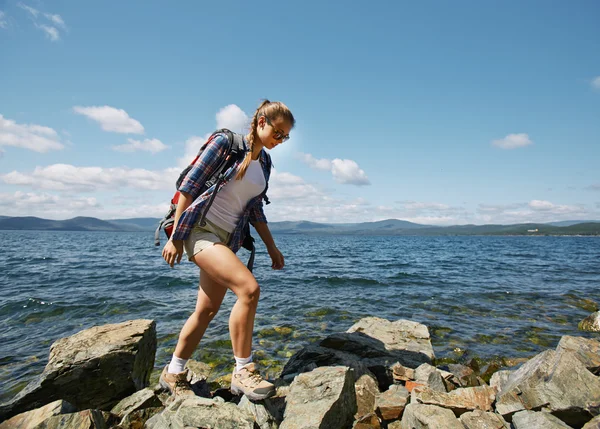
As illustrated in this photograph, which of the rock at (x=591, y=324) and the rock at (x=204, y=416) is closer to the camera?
the rock at (x=204, y=416)

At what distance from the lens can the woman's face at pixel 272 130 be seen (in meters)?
3.44

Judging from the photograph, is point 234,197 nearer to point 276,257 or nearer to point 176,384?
point 276,257

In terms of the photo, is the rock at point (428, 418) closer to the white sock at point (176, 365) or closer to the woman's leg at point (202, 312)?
the woman's leg at point (202, 312)

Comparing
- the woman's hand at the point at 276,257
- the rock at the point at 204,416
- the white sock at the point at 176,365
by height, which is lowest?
the rock at the point at 204,416

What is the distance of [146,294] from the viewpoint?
13164 mm

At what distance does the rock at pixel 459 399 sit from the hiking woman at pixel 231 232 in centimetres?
190

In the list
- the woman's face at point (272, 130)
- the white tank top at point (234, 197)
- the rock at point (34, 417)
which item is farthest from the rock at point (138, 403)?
the woman's face at point (272, 130)

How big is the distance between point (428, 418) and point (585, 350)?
3393 mm

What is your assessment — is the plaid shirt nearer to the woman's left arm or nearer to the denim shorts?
the denim shorts

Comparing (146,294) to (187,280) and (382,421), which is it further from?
(382,421)

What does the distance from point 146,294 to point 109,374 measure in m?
9.29

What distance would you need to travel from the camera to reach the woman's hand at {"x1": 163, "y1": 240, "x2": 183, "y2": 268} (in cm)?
325

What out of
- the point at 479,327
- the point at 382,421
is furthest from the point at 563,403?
the point at 479,327

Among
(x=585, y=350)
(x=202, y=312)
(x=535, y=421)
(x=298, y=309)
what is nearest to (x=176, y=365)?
(x=202, y=312)
